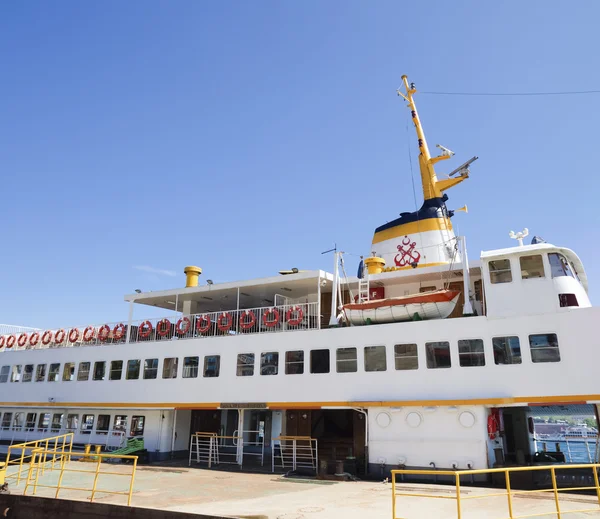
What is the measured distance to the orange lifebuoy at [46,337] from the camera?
26781 millimetres

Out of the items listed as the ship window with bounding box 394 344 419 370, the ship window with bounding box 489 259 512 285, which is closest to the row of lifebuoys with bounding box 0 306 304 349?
the ship window with bounding box 394 344 419 370

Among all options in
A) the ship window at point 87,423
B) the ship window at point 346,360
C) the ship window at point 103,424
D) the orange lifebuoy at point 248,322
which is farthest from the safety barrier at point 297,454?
the ship window at point 87,423

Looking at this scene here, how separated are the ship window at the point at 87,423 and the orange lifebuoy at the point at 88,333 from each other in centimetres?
375

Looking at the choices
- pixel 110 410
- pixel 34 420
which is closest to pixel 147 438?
pixel 110 410

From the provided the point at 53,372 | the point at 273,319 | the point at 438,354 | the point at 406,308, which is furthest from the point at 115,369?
the point at 438,354

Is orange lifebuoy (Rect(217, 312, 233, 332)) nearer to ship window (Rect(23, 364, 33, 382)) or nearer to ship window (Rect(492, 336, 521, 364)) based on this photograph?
ship window (Rect(492, 336, 521, 364))

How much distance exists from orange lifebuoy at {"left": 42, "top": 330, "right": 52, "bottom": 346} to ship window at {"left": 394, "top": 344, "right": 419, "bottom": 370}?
19.5 m

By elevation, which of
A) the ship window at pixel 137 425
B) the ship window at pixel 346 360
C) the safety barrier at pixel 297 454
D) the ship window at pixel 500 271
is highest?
the ship window at pixel 500 271

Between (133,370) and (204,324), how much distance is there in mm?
4227

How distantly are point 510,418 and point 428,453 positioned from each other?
5961mm

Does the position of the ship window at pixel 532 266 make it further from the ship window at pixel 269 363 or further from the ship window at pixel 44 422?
the ship window at pixel 44 422

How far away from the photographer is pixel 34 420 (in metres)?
26.3

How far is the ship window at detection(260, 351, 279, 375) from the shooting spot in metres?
19.2

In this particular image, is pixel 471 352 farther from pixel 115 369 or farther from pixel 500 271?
pixel 115 369
